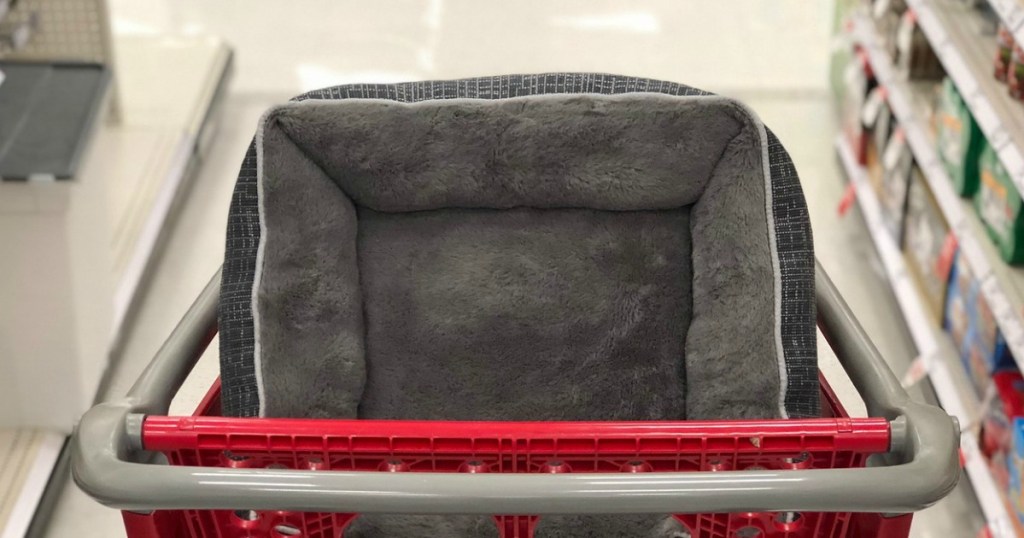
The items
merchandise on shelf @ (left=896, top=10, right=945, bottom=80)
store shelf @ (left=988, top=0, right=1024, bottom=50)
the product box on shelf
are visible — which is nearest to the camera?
store shelf @ (left=988, top=0, right=1024, bottom=50)

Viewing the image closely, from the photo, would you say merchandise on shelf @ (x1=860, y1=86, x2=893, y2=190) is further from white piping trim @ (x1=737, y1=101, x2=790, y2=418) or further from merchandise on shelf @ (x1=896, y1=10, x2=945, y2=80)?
white piping trim @ (x1=737, y1=101, x2=790, y2=418)

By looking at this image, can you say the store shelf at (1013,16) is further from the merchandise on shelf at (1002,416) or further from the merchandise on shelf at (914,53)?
the merchandise on shelf at (914,53)

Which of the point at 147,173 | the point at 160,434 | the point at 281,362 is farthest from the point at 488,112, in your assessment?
the point at 147,173

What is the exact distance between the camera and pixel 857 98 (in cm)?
378

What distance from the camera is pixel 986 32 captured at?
2.93 metres

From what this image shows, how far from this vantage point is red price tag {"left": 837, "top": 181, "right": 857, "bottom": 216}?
143 inches

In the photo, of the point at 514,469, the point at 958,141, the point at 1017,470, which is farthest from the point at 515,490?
the point at 958,141

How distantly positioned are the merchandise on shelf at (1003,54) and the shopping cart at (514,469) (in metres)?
1.38

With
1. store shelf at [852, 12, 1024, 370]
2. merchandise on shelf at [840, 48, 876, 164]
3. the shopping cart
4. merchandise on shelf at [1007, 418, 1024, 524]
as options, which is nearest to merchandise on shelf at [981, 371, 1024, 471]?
merchandise on shelf at [1007, 418, 1024, 524]

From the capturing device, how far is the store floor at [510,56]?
3.63 m

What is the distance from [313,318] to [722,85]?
3.08 m

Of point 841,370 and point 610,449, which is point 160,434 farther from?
point 841,370

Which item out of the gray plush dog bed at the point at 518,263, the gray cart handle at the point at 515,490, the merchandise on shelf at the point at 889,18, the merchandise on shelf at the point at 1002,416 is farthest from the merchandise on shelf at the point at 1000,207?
the gray cart handle at the point at 515,490

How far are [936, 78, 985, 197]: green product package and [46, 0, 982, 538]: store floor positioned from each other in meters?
0.53
